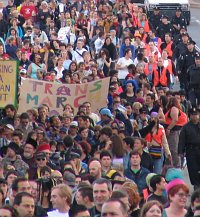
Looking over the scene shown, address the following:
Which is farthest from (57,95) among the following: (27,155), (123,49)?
(123,49)

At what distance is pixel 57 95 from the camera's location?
23.0m

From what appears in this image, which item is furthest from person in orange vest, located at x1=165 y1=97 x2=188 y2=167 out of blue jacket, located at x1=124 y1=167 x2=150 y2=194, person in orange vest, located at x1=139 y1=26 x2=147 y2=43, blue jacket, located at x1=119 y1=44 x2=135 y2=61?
person in orange vest, located at x1=139 y1=26 x2=147 y2=43

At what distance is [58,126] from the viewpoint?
20.8m

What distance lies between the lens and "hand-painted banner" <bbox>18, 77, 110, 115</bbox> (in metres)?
23.0

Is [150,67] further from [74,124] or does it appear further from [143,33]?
[74,124]

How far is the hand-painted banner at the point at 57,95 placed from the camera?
23.0m

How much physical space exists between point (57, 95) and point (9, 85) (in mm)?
1500

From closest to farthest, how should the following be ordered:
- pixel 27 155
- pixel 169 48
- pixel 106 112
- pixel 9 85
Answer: pixel 27 155 < pixel 9 85 < pixel 106 112 < pixel 169 48

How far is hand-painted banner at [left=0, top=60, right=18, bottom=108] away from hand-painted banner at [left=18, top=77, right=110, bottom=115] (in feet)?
4.10

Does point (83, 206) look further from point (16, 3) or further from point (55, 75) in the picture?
point (16, 3)

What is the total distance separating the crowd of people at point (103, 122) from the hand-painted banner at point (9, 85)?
0.88 ft

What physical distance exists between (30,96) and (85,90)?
3.14 feet

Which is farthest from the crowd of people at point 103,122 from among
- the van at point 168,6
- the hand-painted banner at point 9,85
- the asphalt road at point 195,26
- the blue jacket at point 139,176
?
the van at point 168,6

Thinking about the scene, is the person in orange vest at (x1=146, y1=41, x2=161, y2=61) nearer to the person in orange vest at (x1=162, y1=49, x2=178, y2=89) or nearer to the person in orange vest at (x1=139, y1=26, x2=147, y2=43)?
the person in orange vest at (x1=162, y1=49, x2=178, y2=89)
